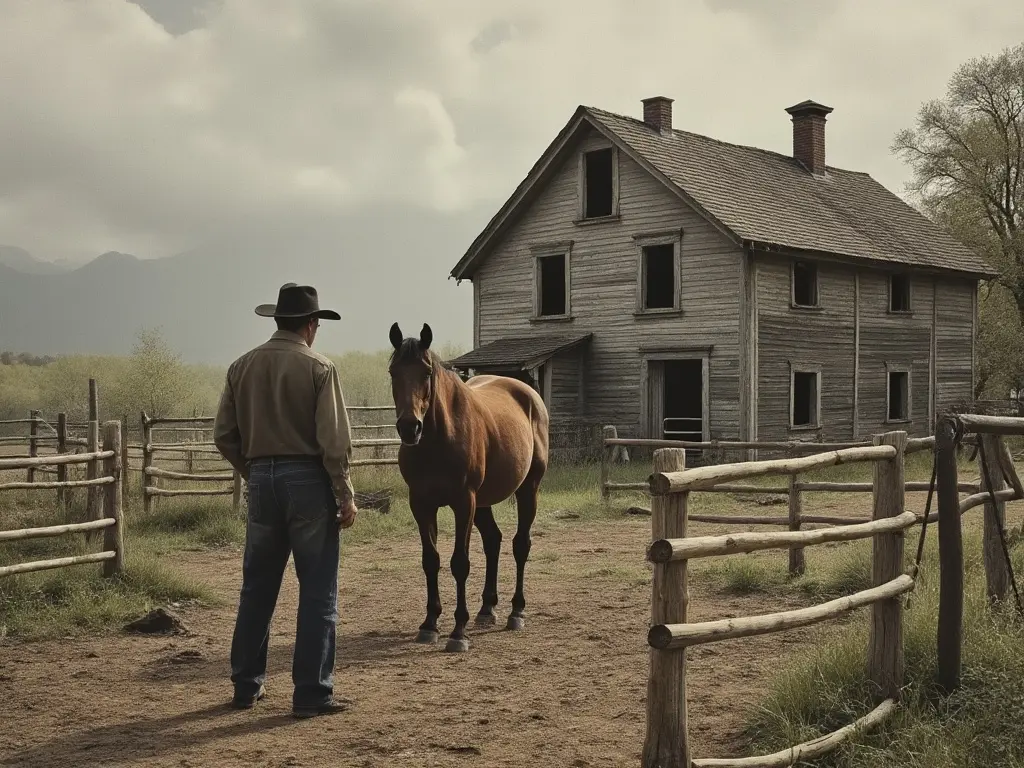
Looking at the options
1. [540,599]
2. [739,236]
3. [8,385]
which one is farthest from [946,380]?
[8,385]

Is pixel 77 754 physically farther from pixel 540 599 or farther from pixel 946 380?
pixel 946 380

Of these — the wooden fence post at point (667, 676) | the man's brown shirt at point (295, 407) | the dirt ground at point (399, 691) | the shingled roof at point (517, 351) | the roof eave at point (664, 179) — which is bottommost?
the dirt ground at point (399, 691)

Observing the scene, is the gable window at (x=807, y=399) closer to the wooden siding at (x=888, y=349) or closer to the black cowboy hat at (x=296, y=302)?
the wooden siding at (x=888, y=349)

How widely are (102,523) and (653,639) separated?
6456 mm

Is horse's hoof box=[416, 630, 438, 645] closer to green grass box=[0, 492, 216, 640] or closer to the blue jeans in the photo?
the blue jeans

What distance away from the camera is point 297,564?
218 inches

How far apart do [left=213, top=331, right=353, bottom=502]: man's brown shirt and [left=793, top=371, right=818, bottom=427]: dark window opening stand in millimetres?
18657

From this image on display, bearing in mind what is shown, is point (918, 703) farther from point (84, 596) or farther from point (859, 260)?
point (859, 260)

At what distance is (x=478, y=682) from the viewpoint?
6105mm

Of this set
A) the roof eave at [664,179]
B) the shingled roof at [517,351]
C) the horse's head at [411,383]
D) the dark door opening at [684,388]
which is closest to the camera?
the horse's head at [411,383]

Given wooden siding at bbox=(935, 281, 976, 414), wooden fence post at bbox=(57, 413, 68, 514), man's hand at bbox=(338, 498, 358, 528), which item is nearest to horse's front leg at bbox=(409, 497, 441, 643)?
man's hand at bbox=(338, 498, 358, 528)

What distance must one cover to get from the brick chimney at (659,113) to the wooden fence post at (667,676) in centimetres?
2159

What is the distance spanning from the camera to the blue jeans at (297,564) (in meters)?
5.43

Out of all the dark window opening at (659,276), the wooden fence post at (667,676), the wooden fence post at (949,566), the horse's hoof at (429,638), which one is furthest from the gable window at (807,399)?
the wooden fence post at (667,676)
